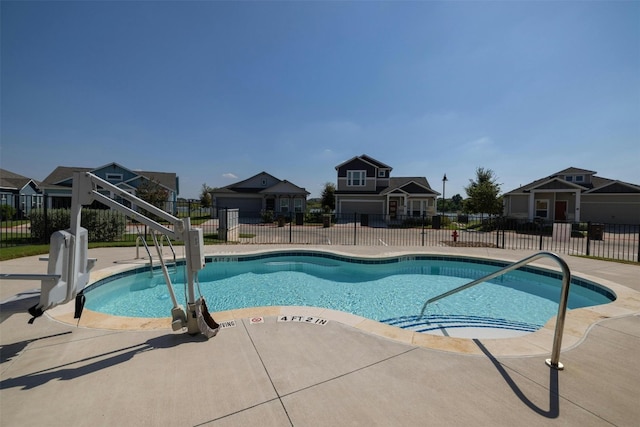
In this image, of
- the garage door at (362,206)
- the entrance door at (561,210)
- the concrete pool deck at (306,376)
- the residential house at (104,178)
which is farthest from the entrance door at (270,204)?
the entrance door at (561,210)

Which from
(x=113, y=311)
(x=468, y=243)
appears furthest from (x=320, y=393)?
(x=468, y=243)

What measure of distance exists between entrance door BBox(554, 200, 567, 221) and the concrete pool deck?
91.8 ft

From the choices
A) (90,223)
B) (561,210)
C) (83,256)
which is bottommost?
(90,223)

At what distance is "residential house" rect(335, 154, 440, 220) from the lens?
27.5 meters

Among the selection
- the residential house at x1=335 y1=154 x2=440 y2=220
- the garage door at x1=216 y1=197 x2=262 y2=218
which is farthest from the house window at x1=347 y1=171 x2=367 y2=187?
the garage door at x1=216 y1=197 x2=262 y2=218

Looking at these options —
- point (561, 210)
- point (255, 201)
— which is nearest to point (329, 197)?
point (255, 201)

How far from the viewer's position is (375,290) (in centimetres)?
764

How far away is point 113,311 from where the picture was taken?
5715 mm

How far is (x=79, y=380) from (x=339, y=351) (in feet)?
8.92

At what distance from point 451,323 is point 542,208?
94.2ft

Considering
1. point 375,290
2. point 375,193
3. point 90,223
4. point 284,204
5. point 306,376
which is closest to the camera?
point 306,376

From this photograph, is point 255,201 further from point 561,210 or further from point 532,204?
point 561,210

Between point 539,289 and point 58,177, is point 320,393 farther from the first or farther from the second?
point 58,177

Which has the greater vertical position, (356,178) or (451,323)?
(356,178)
